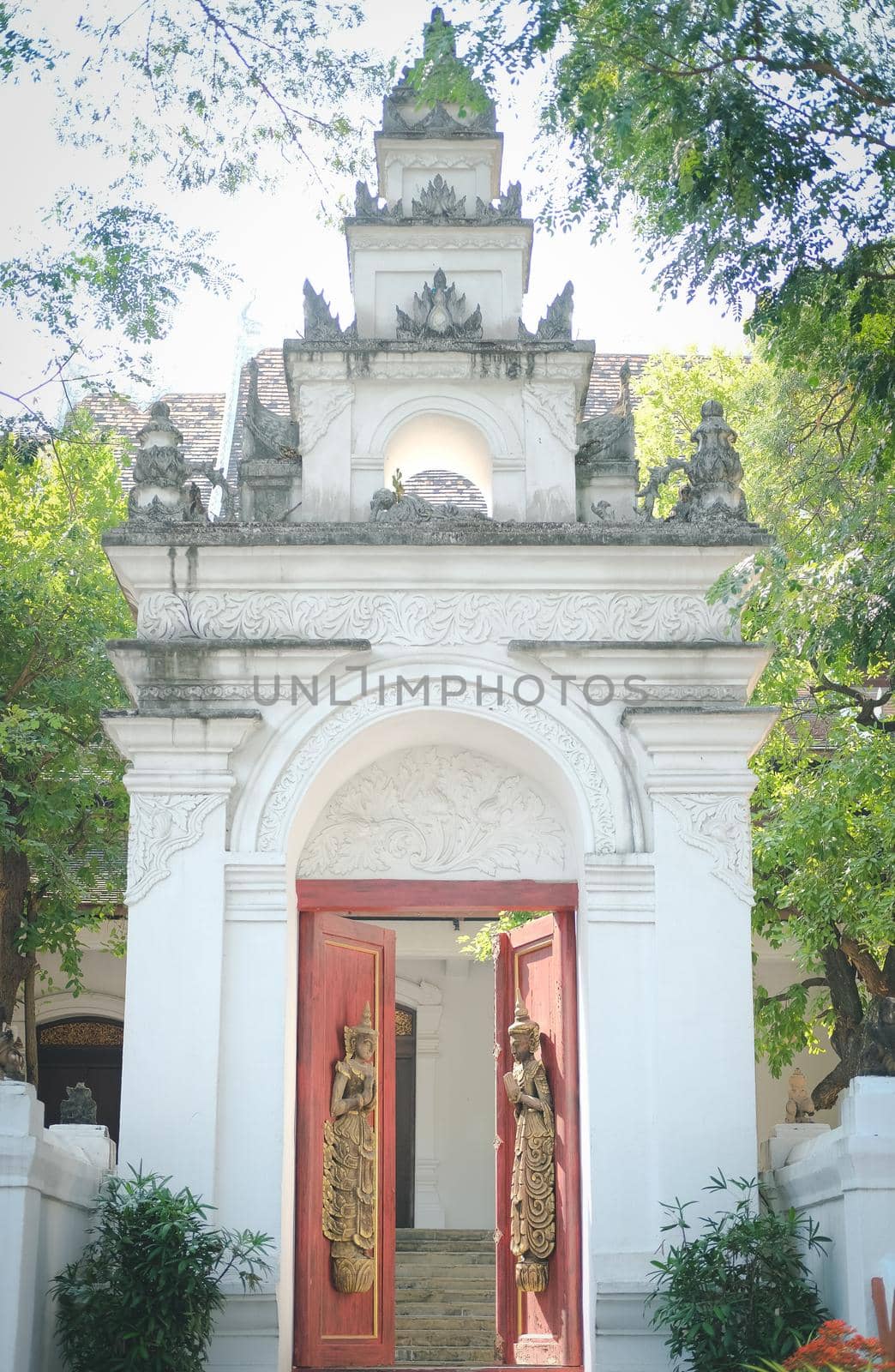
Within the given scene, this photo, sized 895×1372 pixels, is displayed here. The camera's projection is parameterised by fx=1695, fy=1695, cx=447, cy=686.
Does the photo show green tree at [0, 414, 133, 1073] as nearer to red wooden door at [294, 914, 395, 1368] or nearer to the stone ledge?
the stone ledge

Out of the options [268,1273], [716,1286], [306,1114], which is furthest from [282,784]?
[716,1286]

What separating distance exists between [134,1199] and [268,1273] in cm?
98

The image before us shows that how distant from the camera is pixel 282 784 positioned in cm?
1083

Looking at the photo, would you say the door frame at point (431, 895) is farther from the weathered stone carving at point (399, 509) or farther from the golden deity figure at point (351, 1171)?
the weathered stone carving at point (399, 509)

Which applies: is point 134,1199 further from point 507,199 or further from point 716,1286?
point 507,199

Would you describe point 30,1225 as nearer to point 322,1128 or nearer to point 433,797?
point 322,1128

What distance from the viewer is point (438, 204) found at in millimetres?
12391

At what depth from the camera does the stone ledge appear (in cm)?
1101

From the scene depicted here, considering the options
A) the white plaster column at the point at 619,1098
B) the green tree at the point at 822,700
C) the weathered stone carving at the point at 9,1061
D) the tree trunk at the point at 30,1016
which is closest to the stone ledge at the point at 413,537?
the green tree at the point at 822,700

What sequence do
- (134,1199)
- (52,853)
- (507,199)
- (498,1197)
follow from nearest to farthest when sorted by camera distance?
(134,1199)
(498,1197)
(507,199)
(52,853)

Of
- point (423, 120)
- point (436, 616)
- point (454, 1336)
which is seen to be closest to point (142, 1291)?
point (436, 616)

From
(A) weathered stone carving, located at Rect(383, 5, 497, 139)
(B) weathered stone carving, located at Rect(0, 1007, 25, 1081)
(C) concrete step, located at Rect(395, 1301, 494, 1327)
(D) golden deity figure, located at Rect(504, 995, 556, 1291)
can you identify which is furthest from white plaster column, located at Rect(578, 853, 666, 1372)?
(C) concrete step, located at Rect(395, 1301, 494, 1327)

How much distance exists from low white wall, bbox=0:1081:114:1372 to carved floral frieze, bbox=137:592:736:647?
11.1 feet

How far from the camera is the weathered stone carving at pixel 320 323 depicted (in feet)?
38.9
